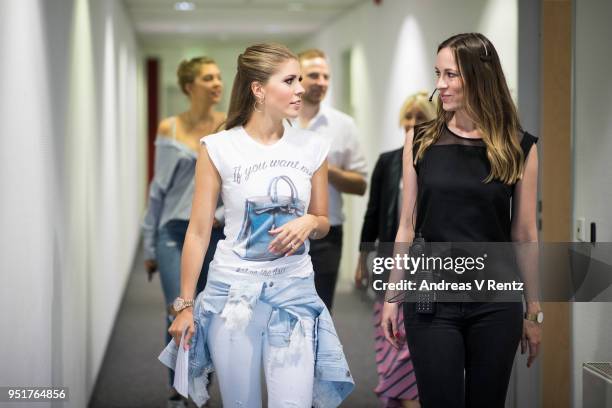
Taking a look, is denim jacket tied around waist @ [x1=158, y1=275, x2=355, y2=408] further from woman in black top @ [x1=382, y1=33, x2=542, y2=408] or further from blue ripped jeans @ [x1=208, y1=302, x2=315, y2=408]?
woman in black top @ [x1=382, y1=33, x2=542, y2=408]

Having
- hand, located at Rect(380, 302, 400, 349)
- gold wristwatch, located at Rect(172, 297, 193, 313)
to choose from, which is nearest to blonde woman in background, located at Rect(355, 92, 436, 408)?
hand, located at Rect(380, 302, 400, 349)

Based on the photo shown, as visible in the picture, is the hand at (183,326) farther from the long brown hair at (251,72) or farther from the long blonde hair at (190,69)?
the long blonde hair at (190,69)

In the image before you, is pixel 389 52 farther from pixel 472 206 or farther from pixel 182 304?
pixel 182 304

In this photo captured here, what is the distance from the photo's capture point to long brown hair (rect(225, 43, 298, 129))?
2.86 m

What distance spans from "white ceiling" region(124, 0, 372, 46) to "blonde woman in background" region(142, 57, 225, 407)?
13.8 feet

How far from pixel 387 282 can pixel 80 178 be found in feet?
6.67

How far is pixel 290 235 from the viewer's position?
272 centimetres

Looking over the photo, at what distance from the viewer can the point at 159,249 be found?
4625 millimetres

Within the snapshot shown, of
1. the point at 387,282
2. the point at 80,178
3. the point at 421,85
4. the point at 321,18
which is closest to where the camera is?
the point at 387,282

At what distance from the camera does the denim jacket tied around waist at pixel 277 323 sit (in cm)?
274

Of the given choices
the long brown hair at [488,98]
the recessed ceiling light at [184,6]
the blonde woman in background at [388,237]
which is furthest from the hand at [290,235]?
the recessed ceiling light at [184,6]

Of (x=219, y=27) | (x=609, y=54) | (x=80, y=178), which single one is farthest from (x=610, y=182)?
(x=219, y=27)

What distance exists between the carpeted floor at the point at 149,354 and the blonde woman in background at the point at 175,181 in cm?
48

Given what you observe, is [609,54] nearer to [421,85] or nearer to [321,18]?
[421,85]
